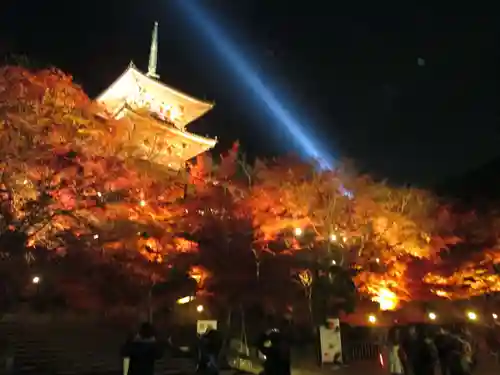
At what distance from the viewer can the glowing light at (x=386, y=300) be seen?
2128 centimetres

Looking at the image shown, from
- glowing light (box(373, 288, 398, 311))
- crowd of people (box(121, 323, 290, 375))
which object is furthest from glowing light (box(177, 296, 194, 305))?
crowd of people (box(121, 323, 290, 375))

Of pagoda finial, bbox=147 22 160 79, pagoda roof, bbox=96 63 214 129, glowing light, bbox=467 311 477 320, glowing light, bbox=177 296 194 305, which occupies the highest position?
pagoda finial, bbox=147 22 160 79

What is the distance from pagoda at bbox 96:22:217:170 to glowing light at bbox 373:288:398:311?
13.1m

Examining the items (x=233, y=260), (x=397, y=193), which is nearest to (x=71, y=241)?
(x=233, y=260)

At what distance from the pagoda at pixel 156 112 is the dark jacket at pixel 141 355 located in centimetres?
1709

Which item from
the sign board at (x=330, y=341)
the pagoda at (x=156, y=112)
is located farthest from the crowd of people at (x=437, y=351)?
the pagoda at (x=156, y=112)

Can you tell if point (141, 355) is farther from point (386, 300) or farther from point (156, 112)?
point (156, 112)

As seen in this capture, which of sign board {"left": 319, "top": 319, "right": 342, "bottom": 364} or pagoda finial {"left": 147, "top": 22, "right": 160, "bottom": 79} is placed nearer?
sign board {"left": 319, "top": 319, "right": 342, "bottom": 364}

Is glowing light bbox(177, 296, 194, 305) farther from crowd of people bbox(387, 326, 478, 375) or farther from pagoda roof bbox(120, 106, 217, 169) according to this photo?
crowd of people bbox(387, 326, 478, 375)

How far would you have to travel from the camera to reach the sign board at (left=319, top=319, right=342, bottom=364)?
554 inches

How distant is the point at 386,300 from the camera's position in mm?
21516

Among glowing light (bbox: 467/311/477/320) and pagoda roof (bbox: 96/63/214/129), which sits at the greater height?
pagoda roof (bbox: 96/63/214/129)

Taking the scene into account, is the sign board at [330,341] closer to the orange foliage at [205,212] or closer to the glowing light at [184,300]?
the orange foliage at [205,212]

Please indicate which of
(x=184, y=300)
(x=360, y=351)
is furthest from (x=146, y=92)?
(x=360, y=351)
